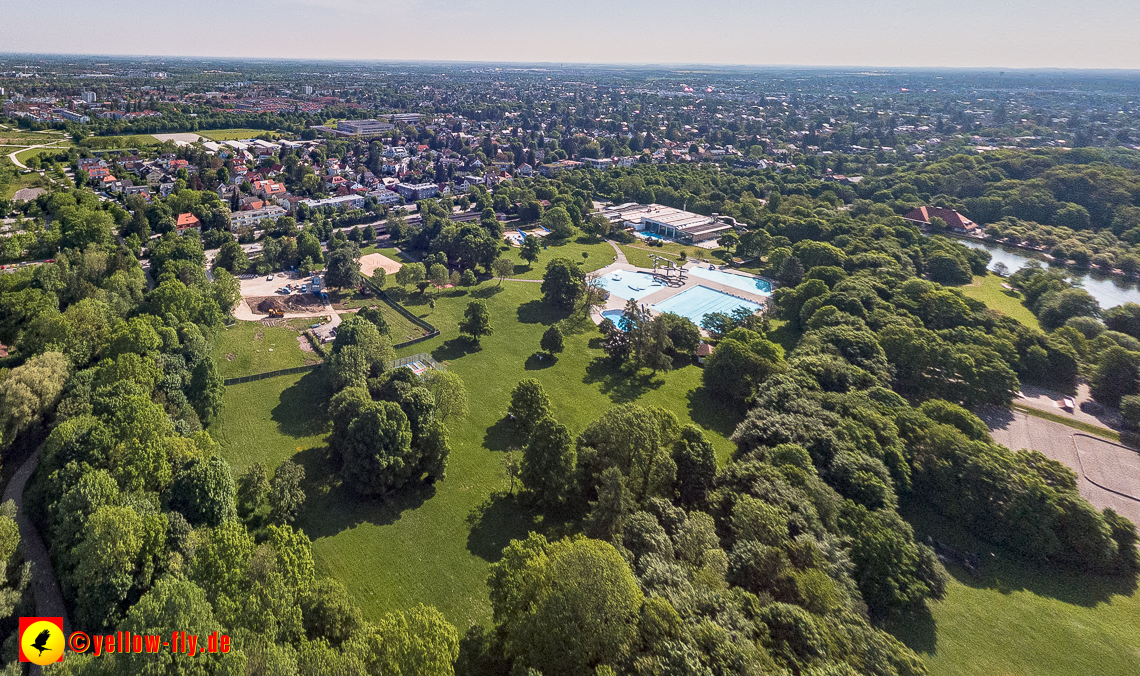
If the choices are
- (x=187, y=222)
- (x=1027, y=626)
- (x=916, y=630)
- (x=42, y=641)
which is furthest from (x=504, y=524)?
(x=187, y=222)

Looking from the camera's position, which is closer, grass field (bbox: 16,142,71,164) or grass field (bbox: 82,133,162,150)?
grass field (bbox: 16,142,71,164)

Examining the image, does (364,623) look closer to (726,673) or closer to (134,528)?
(134,528)

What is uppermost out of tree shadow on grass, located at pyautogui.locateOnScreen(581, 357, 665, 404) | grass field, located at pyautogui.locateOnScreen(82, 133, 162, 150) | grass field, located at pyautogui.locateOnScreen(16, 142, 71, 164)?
grass field, located at pyautogui.locateOnScreen(82, 133, 162, 150)

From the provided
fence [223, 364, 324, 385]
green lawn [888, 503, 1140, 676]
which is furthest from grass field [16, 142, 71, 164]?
green lawn [888, 503, 1140, 676]

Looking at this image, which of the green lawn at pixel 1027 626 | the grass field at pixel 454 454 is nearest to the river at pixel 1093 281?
the green lawn at pixel 1027 626

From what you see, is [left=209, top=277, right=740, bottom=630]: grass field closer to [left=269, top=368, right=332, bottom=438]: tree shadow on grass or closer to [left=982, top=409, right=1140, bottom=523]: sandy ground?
[left=269, top=368, right=332, bottom=438]: tree shadow on grass

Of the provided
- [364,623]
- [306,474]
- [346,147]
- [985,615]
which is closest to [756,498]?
[985,615]
